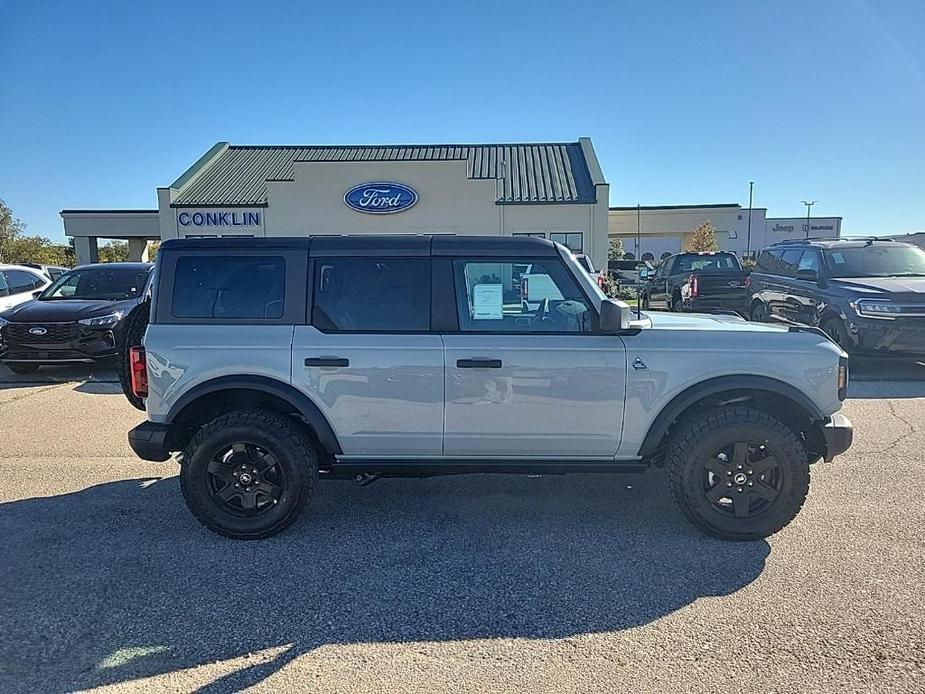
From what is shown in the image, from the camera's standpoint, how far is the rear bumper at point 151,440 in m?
3.86

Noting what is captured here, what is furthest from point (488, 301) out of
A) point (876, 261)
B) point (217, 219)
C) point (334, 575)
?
point (217, 219)

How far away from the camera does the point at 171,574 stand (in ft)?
11.3

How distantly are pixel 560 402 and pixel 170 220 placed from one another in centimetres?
2318

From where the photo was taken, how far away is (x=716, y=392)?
12.3 ft

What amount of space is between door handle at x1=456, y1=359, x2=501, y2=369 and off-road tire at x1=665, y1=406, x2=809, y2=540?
121cm

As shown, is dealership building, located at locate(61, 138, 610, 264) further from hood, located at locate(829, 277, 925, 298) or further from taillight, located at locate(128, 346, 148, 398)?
taillight, located at locate(128, 346, 148, 398)

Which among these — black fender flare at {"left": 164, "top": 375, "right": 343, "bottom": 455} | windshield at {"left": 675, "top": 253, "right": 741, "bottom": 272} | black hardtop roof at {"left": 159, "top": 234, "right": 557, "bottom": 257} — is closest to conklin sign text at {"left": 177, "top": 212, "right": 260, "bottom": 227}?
windshield at {"left": 675, "top": 253, "right": 741, "bottom": 272}

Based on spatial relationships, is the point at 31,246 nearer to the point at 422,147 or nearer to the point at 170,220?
the point at 170,220

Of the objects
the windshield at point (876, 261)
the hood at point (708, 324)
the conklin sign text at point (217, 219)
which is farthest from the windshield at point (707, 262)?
the conklin sign text at point (217, 219)

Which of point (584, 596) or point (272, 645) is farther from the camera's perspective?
point (584, 596)

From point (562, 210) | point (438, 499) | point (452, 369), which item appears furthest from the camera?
point (562, 210)

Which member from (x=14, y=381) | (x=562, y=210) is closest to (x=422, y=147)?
(x=562, y=210)

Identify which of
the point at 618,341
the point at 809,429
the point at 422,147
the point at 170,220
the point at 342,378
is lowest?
the point at 809,429

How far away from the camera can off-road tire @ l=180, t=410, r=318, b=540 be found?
3.79m
